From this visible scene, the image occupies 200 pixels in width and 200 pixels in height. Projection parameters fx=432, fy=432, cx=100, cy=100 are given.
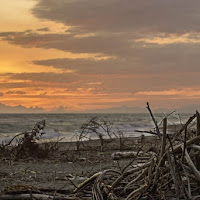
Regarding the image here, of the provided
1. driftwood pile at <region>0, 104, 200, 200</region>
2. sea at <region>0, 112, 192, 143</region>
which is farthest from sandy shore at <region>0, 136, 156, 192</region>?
driftwood pile at <region>0, 104, 200, 200</region>

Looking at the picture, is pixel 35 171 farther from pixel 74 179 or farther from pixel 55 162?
pixel 74 179

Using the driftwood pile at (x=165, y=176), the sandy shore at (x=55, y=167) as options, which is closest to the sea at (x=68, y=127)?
the driftwood pile at (x=165, y=176)

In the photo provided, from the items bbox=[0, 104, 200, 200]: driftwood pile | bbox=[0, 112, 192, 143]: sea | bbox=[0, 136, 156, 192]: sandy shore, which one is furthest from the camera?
bbox=[0, 112, 192, 143]: sea

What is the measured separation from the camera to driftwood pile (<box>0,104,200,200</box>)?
3041 millimetres

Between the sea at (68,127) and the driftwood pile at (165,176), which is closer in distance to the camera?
the driftwood pile at (165,176)

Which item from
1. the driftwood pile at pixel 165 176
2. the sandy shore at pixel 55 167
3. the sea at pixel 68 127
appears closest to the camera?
the driftwood pile at pixel 165 176

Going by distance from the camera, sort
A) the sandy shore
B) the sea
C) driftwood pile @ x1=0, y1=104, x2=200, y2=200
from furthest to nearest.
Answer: the sea → the sandy shore → driftwood pile @ x1=0, y1=104, x2=200, y2=200

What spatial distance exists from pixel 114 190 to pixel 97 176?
0.28 metres

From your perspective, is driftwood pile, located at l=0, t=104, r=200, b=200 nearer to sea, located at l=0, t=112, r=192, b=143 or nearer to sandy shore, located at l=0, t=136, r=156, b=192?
sea, located at l=0, t=112, r=192, b=143

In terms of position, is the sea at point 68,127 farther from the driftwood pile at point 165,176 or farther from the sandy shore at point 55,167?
the sandy shore at point 55,167

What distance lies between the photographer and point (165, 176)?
10.7 feet

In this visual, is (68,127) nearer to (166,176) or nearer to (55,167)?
(55,167)

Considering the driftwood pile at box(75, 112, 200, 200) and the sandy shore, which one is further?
the sandy shore

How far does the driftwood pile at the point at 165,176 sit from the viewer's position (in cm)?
304
